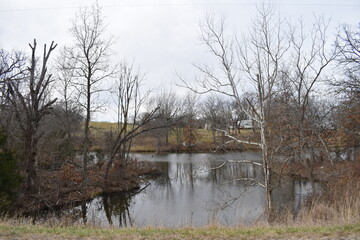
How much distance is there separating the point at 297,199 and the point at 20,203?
14197mm

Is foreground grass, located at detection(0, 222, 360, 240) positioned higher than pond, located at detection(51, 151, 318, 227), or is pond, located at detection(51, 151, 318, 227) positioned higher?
foreground grass, located at detection(0, 222, 360, 240)

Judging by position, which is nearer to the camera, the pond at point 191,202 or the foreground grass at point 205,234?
the foreground grass at point 205,234

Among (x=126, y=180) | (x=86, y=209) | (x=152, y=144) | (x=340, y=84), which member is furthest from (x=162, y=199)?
(x=152, y=144)

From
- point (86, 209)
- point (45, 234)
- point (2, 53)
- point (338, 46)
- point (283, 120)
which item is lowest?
point (86, 209)

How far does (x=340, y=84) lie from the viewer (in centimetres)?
1253

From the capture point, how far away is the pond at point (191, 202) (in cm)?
1209

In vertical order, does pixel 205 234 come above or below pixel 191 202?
above

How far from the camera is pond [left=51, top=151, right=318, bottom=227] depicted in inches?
476

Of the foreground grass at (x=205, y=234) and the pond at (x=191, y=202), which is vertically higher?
the foreground grass at (x=205, y=234)

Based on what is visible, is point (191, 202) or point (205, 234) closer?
point (205, 234)

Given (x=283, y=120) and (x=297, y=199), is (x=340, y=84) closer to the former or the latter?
(x=283, y=120)

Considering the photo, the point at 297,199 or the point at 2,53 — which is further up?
the point at 2,53

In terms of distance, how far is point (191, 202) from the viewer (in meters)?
15.9

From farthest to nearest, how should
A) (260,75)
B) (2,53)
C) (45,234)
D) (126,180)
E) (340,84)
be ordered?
(126,180) < (2,53) < (340,84) < (260,75) < (45,234)
